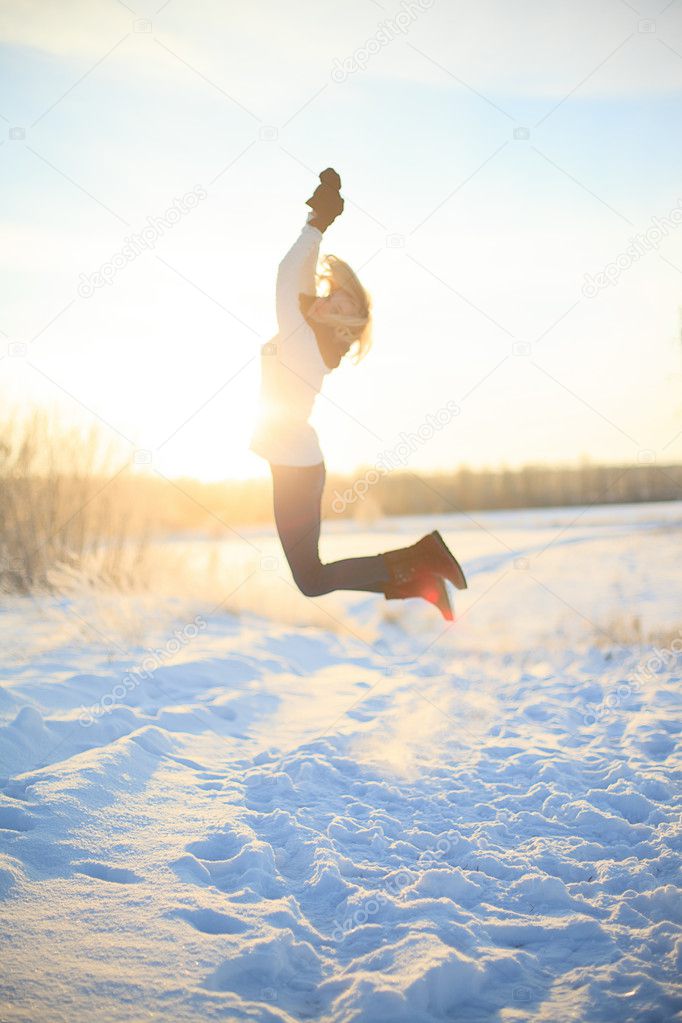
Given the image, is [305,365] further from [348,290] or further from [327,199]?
[327,199]

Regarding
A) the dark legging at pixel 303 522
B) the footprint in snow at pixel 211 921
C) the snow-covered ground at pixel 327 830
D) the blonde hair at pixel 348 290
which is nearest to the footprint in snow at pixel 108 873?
the snow-covered ground at pixel 327 830

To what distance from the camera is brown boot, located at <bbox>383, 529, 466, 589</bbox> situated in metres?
3.43

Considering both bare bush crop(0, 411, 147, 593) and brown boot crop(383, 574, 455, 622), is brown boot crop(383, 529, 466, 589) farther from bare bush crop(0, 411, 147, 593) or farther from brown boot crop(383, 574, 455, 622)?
bare bush crop(0, 411, 147, 593)

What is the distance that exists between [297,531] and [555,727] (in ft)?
7.17

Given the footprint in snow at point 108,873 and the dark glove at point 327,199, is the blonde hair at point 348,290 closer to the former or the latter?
the dark glove at point 327,199

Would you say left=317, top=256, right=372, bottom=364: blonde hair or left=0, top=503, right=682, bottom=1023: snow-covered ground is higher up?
left=317, top=256, right=372, bottom=364: blonde hair

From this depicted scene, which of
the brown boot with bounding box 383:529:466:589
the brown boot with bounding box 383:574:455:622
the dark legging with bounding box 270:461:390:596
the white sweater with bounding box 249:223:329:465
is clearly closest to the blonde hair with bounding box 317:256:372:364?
the white sweater with bounding box 249:223:329:465

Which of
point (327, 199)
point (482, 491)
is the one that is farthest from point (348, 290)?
point (482, 491)

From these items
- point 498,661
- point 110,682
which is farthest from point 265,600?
point 110,682

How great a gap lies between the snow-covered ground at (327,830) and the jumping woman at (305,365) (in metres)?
1.13

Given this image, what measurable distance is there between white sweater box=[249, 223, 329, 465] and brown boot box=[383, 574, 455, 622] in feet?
2.90

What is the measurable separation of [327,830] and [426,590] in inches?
51.7

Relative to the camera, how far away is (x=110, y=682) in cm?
429

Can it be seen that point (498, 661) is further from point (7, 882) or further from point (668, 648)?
point (7, 882)
